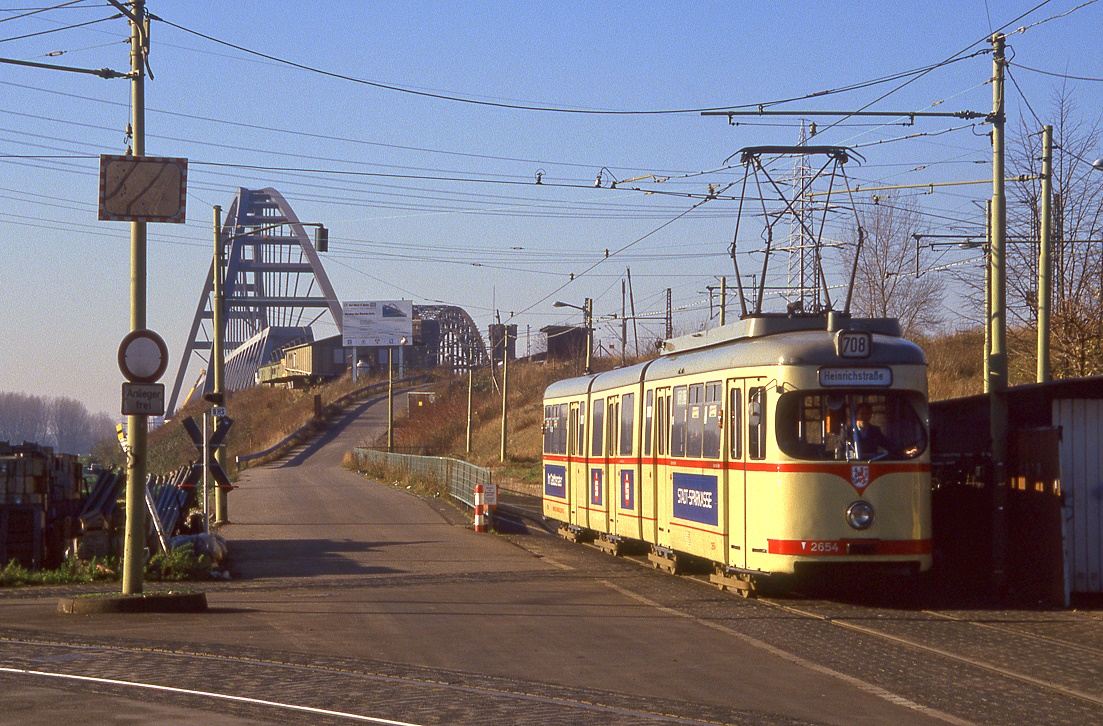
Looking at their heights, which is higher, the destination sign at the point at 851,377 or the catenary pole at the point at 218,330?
the catenary pole at the point at 218,330

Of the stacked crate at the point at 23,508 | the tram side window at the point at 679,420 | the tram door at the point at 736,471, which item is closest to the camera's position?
the tram door at the point at 736,471

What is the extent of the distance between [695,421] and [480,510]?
10384 mm

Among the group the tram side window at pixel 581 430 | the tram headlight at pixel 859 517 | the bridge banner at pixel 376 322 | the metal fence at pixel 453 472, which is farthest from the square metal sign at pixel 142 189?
the bridge banner at pixel 376 322

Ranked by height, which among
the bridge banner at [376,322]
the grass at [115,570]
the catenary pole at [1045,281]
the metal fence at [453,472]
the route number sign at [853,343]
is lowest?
the grass at [115,570]

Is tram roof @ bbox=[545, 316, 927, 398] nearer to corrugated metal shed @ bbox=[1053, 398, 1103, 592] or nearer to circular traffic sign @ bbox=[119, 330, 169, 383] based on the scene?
corrugated metal shed @ bbox=[1053, 398, 1103, 592]

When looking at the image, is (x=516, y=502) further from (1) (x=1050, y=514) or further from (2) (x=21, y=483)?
(1) (x=1050, y=514)

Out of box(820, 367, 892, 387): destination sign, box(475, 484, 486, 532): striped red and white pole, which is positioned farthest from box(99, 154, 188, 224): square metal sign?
box(475, 484, 486, 532): striped red and white pole

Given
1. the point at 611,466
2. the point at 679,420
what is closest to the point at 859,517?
the point at 679,420

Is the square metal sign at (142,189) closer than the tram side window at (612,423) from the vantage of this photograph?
Yes

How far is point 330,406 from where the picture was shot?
299 feet

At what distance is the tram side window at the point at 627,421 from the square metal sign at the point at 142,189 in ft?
25.9

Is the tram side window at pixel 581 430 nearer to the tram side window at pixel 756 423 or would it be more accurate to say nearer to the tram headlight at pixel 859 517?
the tram side window at pixel 756 423

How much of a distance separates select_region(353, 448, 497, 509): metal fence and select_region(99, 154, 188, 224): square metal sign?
12944 millimetres

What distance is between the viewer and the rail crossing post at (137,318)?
46.1 ft
